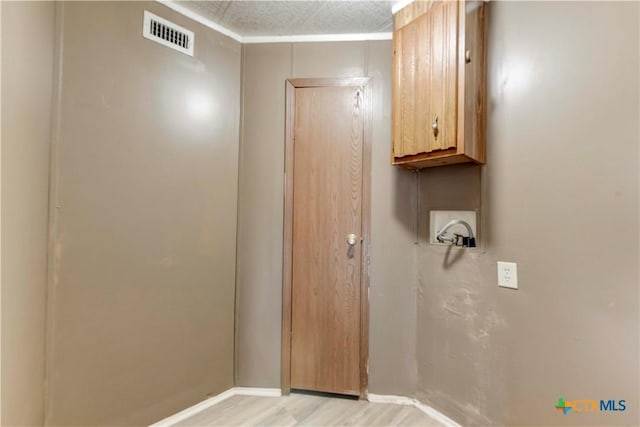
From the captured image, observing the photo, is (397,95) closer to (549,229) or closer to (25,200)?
(549,229)

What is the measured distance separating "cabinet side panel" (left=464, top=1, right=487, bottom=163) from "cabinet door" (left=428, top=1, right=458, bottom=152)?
0.07m

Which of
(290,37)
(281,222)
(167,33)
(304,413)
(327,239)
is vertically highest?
(290,37)

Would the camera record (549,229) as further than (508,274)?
No

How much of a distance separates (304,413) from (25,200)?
1.70 meters

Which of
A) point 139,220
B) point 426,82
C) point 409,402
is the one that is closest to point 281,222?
point 139,220

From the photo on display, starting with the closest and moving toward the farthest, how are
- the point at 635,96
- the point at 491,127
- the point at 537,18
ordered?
1. the point at 635,96
2. the point at 537,18
3. the point at 491,127

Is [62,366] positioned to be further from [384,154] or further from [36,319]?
[384,154]

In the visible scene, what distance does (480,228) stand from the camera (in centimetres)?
139

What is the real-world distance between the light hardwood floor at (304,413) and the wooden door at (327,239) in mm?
89

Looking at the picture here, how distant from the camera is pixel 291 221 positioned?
5.82ft

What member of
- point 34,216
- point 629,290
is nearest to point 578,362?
point 629,290

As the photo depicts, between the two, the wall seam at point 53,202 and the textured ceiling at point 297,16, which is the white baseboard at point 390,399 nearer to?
the wall seam at point 53,202

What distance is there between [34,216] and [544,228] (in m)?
2.13

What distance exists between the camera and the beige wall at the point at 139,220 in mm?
1259
